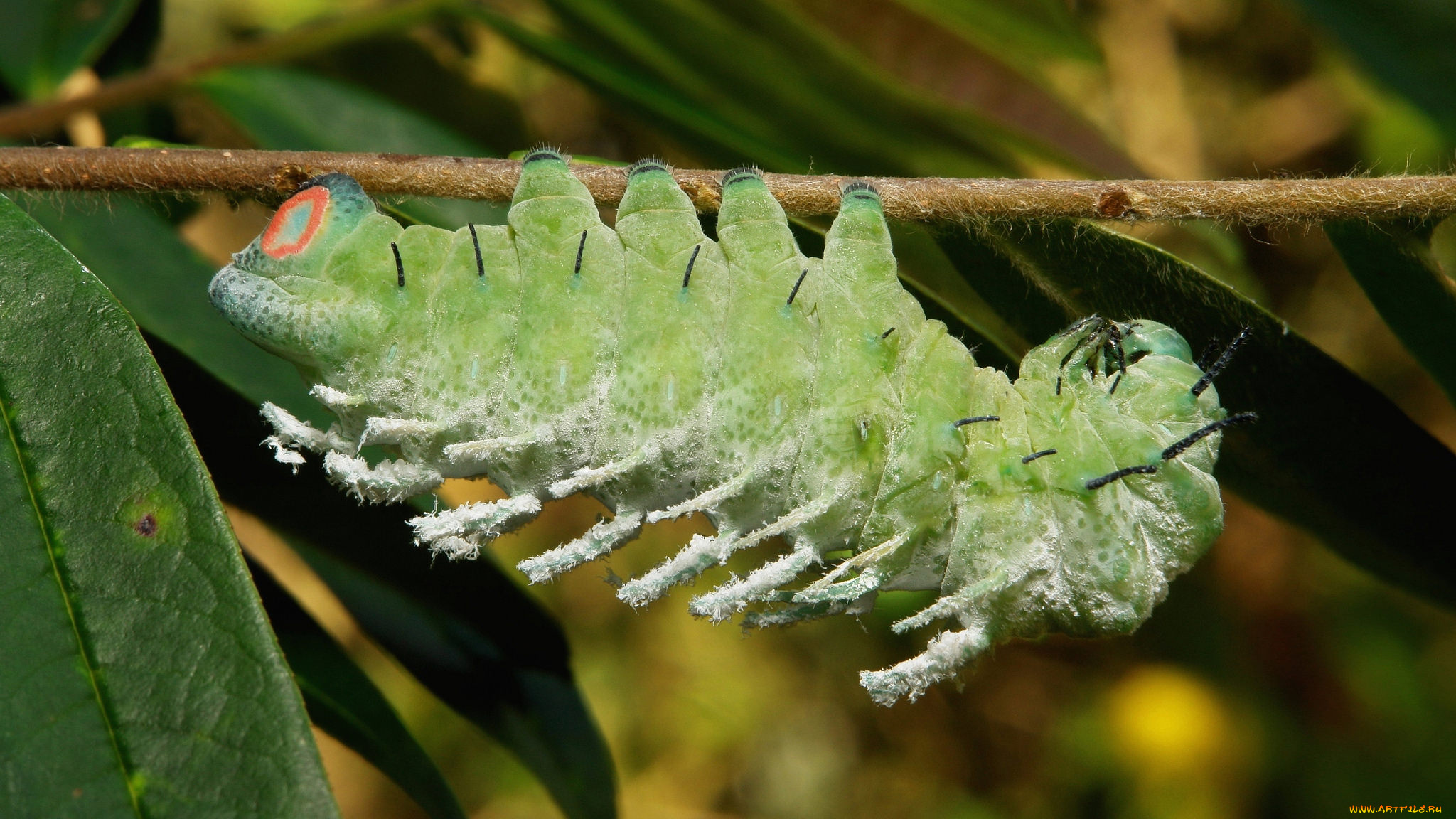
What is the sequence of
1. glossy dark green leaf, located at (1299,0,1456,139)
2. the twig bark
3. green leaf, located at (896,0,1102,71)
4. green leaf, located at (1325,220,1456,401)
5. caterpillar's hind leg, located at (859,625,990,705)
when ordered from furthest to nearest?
green leaf, located at (896,0,1102,71) < glossy dark green leaf, located at (1299,0,1456,139) < green leaf, located at (1325,220,1456,401) < the twig bark < caterpillar's hind leg, located at (859,625,990,705)

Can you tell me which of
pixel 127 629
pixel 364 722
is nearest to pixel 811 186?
pixel 127 629

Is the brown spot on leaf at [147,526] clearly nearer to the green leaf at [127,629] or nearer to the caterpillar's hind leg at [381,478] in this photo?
the green leaf at [127,629]

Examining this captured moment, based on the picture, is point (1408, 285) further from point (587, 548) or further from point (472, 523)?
point (472, 523)

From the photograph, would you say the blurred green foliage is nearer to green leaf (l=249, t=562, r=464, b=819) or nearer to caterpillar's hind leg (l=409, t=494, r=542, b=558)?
green leaf (l=249, t=562, r=464, b=819)

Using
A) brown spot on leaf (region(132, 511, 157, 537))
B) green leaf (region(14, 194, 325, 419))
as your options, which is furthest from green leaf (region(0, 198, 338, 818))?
green leaf (region(14, 194, 325, 419))

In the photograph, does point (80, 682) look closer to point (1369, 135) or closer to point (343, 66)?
point (343, 66)

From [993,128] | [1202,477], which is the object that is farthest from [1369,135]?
[1202,477]
